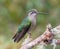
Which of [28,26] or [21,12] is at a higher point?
[21,12]

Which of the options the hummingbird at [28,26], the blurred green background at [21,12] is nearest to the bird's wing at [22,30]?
the hummingbird at [28,26]

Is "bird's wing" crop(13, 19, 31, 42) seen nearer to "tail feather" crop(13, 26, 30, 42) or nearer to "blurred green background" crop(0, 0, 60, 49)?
"tail feather" crop(13, 26, 30, 42)

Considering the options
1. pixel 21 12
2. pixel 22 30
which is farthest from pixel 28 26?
pixel 21 12

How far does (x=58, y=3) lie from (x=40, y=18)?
0.37m

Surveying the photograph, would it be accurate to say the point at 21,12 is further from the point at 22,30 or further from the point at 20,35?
the point at 20,35

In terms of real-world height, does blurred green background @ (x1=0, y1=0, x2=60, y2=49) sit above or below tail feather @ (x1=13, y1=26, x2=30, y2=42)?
above

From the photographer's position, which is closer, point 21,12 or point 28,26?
point 28,26

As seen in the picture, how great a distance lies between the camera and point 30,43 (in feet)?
6.97

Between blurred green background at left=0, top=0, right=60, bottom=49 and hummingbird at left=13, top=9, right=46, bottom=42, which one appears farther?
blurred green background at left=0, top=0, right=60, bottom=49

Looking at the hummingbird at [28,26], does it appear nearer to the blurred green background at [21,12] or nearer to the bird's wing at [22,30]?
the bird's wing at [22,30]

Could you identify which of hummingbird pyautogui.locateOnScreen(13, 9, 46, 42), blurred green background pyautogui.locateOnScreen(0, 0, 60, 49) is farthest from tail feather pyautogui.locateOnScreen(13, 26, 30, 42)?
blurred green background pyautogui.locateOnScreen(0, 0, 60, 49)

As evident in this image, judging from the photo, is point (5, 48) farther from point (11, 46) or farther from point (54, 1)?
point (54, 1)

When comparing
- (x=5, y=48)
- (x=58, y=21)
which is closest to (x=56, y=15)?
(x=58, y=21)

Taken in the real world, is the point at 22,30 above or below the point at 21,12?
below
